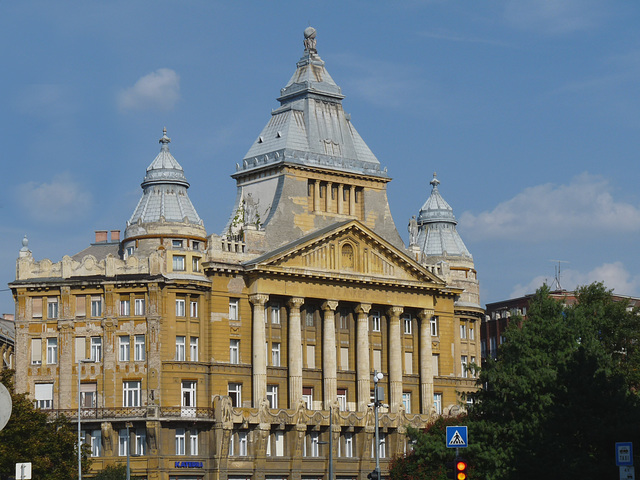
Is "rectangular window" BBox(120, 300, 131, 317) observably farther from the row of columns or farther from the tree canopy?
the tree canopy

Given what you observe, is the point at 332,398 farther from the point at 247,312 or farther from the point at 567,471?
→ the point at 567,471

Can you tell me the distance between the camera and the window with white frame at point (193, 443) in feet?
332

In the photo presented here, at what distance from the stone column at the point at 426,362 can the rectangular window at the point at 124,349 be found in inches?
1078

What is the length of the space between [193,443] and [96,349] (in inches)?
423

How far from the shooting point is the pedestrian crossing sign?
52656 mm

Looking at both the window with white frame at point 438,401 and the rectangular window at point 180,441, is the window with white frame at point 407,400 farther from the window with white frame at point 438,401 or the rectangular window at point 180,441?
the rectangular window at point 180,441

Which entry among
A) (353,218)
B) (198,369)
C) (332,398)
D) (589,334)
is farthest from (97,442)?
(589,334)

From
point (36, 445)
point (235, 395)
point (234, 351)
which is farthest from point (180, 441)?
point (36, 445)

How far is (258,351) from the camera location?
10438 centimetres

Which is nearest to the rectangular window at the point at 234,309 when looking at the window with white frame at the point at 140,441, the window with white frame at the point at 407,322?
the window with white frame at the point at 140,441

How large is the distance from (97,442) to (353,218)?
1175 inches

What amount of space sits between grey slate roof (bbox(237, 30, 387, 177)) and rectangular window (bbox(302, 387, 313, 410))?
1937 centimetres

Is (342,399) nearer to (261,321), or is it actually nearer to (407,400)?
(407,400)

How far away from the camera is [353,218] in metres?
115
